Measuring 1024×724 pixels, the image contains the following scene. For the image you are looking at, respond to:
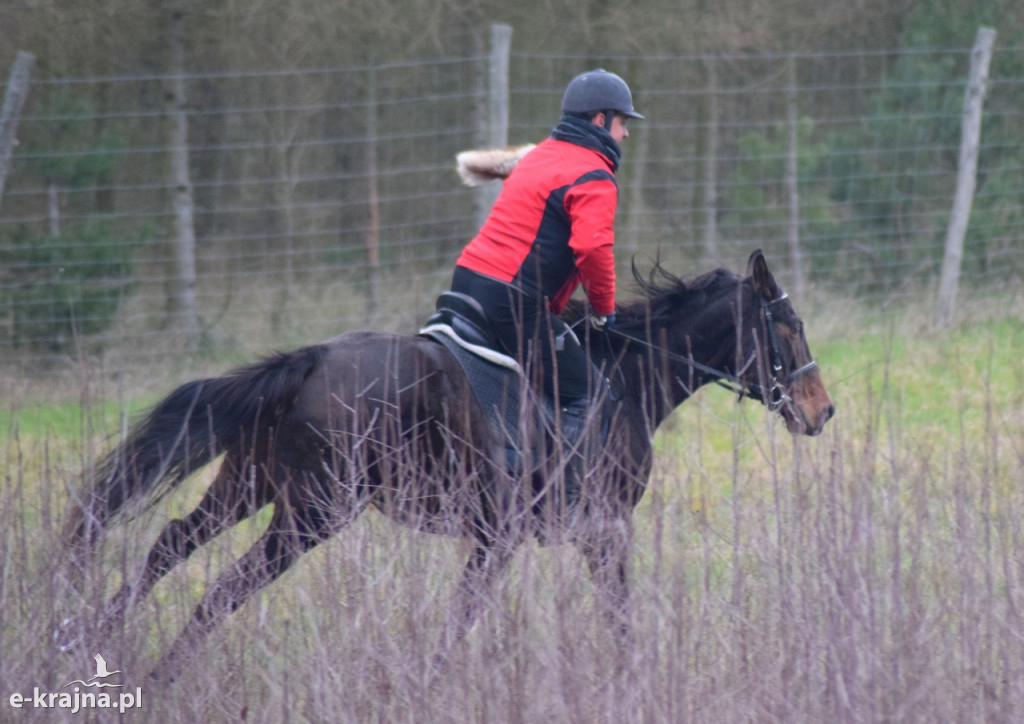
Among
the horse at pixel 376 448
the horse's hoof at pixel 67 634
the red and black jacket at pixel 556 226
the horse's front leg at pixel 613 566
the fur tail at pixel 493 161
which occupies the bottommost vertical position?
the horse's hoof at pixel 67 634

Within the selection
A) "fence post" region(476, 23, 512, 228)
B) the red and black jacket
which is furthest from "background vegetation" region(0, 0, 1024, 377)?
the red and black jacket

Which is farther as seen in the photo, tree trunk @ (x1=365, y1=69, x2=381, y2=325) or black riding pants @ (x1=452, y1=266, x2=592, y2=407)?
tree trunk @ (x1=365, y1=69, x2=381, y2=325)

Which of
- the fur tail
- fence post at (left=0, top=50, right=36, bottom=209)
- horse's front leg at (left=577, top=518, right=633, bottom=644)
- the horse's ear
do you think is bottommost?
horse's front leg at (left=577, top=518, right=633, bottom=644)

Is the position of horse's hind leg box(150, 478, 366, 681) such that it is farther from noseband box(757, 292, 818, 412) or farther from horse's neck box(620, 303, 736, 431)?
noseband box(757, 292, 818, 412)

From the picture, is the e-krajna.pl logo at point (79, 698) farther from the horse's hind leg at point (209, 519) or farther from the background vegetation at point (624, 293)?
the horse's hind leg at point (209, 519)

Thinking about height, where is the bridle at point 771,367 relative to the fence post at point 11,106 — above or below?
below

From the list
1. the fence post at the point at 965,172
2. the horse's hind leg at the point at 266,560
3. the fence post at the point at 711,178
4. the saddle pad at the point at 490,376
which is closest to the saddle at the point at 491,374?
the saddle pad at the point at 490,376

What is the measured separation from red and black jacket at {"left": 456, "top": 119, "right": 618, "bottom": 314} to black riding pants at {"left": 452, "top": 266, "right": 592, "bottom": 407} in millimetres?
50

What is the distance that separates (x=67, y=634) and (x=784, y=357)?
2771 millimetres

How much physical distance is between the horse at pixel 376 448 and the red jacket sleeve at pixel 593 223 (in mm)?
307

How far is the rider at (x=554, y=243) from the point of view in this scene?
4.15 meters

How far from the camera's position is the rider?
415cm

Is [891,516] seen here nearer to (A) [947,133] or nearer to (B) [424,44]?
(A) [947,133]

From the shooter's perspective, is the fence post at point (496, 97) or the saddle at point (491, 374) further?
the fence post at point (496, 97)
